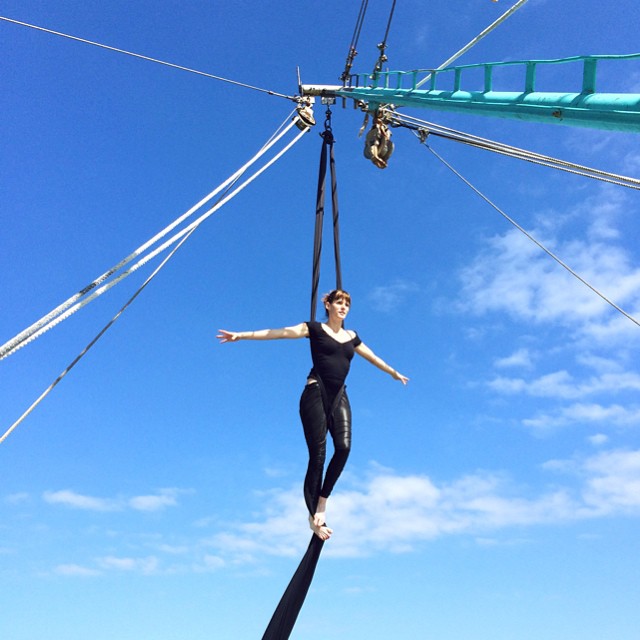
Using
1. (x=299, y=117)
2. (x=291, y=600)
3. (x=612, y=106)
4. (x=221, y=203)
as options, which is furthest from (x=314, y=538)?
(x=299, y=117)

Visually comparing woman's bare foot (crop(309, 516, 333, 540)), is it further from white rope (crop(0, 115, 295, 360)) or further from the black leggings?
white rope (crop(0, 115, 295, 360))

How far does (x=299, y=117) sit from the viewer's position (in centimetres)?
886

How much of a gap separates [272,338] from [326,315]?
713 mm

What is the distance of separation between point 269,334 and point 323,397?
2.41 feet

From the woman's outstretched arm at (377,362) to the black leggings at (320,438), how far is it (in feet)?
1.91

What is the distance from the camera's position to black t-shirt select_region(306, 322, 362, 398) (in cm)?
593

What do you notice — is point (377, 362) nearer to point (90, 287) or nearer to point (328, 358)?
point (328, 358)

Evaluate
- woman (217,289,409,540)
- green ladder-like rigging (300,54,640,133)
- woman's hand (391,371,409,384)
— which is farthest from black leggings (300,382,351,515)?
green ladder-like rigging (300,54,640,133)

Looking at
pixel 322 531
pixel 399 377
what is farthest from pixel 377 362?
pixel 322 531

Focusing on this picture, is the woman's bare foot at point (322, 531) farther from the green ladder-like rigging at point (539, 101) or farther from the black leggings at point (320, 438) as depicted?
the green ladder-like rigging at point (539, 101)

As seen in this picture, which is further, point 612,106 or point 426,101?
point 426,101

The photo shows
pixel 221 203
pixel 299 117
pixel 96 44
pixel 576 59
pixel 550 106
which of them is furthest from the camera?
pixel 299 117

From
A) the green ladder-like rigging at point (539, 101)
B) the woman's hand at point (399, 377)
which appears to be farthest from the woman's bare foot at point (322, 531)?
the green ladder-like rigging at point (539, 101)

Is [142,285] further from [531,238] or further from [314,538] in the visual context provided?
[531,238]
